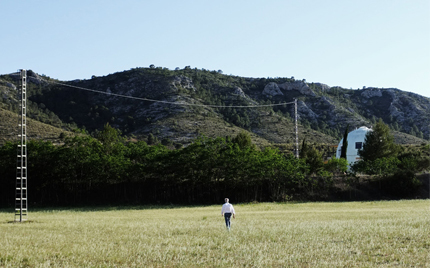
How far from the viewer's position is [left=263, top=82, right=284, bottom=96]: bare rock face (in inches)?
6147

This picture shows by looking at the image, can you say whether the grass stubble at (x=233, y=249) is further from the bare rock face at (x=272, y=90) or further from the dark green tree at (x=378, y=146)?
the bare rock face at (x=272, y=90)

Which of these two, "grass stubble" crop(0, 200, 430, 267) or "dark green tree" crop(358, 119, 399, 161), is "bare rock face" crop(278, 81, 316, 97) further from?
"grass stubble" crop(0, 200, 430, 267)

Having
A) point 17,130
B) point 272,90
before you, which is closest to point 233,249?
point 17,130

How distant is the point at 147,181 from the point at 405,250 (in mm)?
47767

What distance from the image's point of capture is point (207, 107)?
121812 mm

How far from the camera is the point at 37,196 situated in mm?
57406

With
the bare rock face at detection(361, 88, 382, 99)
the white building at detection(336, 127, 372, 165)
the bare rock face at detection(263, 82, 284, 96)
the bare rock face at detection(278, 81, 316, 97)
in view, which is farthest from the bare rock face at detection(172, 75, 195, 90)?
the bare rock face at detection(361, 88, 382, 99)

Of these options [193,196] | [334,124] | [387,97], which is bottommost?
[193,196]

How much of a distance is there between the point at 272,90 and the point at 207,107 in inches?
1692

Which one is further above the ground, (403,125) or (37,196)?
(403,125)

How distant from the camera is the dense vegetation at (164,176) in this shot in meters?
56.0

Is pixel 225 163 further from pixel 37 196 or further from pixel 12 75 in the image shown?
pixel 12 75

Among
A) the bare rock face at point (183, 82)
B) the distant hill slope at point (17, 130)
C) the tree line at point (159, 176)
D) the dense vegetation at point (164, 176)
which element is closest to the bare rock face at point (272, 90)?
the bare rock face at point (183, 82)

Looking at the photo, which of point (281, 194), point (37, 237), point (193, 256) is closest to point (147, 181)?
point (281, 194)
